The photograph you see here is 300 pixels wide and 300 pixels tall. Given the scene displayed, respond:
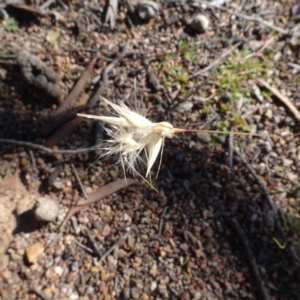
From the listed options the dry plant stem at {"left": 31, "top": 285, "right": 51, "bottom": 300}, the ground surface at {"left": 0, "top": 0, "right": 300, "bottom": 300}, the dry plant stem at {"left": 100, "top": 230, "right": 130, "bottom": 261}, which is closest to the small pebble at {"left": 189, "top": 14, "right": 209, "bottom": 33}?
the ground surface at {"left": 0, "top": 0, "right": 300, "bottom": 300}

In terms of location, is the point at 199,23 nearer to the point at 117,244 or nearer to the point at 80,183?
the point at 80,183

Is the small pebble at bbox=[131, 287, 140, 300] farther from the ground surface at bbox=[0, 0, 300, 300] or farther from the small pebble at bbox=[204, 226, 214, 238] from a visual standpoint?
the small pebble at bbox=[204, 226, 214, 238]

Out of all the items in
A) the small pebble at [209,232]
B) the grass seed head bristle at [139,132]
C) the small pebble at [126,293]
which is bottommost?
the small pebble at [126,293]

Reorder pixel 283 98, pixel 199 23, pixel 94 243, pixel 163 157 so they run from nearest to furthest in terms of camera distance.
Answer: pixel 94 243, pixel 163 157, pixel 283 98, pixel 199 23

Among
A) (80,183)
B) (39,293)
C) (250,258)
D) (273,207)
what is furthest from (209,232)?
(39,293)

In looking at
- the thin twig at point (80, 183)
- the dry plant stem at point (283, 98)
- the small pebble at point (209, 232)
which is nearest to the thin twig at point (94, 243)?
the thin twig at point (80, 183)

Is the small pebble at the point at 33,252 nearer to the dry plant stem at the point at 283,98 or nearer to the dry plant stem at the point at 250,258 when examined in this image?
the dry plant stem at the point at 250,258

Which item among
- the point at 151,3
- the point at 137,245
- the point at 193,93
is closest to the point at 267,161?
the point at 193,93

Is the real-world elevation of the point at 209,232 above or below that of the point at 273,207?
below
